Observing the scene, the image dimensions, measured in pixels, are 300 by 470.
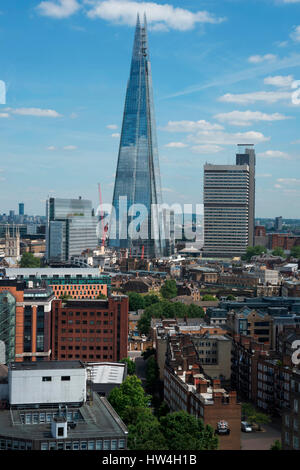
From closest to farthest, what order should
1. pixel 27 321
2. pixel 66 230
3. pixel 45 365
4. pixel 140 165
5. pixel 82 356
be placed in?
pixel 45 365 → pixel 27 321 → pixel 82 356 → pixel 66 230 → pixel 140 165

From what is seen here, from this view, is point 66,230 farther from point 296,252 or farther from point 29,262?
point 296,252

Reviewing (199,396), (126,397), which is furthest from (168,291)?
(199,396)

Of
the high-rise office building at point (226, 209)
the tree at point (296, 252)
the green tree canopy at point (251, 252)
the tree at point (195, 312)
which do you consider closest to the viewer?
the tree at point (195, 312)

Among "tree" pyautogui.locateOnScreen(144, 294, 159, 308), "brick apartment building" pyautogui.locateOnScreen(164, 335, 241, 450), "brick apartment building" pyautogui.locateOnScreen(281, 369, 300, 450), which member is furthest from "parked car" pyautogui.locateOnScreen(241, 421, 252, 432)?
"tree" pyautogui.locateOnScreen(144, 294, 159, 308)

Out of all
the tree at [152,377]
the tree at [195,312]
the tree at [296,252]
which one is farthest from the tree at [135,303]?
the tree at [296,252]

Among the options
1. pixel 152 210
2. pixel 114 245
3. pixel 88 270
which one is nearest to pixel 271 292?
pixel 88 270

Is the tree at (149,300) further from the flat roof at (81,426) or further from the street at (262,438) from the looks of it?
the flat roof at (81,426)
